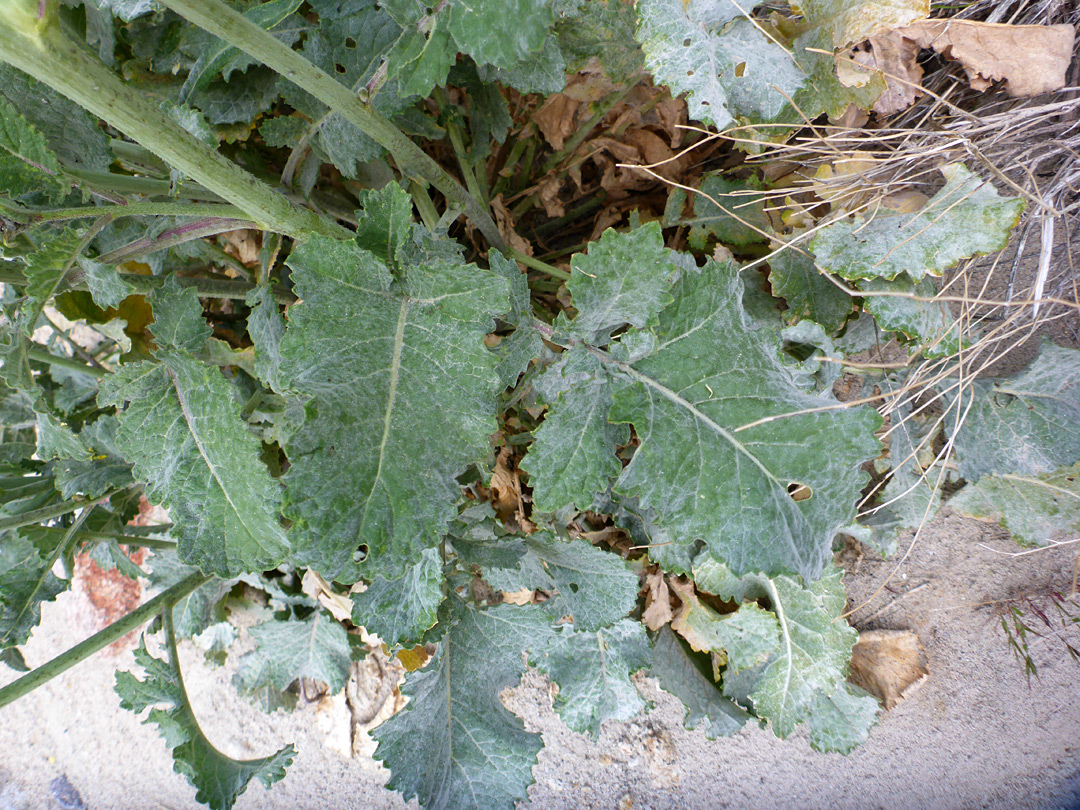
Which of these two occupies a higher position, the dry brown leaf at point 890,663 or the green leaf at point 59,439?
the green leaf at point 59,439

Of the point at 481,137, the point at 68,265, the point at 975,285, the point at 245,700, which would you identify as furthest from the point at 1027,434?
the point at 245,700

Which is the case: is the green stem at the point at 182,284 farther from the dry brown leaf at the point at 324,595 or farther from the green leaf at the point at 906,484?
the green leaf at the point at 906,484

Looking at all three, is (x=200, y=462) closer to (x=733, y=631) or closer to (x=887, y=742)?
(x=733, y=631)

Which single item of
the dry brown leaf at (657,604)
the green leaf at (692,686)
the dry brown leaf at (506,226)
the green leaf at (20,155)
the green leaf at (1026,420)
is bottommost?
the green leaf at (692,686)

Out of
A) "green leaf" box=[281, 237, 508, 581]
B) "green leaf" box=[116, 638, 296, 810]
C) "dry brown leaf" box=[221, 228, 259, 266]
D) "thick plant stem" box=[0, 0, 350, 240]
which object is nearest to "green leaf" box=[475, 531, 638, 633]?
"green leaf" box=[281, 237, 508, 581]

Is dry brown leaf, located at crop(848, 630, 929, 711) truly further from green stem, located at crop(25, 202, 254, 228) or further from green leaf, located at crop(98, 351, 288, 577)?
green stem, located at crop(25, 202, 254, 228)

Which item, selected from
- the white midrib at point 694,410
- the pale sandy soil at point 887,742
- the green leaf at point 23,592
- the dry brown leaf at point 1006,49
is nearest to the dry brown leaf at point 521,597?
the pale sandy soil at point 887,742
